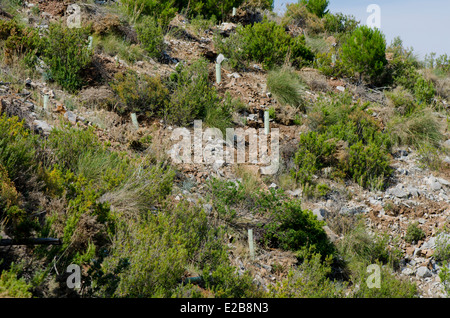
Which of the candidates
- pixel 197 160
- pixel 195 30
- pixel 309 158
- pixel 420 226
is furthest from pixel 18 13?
pixel 420 226

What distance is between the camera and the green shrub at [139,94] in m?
7.34

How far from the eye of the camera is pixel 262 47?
9961mm

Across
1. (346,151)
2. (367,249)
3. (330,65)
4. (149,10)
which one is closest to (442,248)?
(367,249)

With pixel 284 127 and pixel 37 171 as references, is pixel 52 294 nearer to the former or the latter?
pixel 37 171

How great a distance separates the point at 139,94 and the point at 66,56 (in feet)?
4.92

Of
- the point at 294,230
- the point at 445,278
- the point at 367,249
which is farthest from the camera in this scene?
the point at 367,249

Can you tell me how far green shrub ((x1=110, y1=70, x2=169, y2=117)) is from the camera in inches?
289

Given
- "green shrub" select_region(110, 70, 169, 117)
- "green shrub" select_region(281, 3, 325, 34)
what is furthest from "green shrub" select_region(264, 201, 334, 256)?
"green shrub" select_region(281, 3, 325, 34)

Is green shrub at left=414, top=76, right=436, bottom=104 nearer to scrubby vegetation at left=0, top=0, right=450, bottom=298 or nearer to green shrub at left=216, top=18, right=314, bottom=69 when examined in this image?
scrubby vegetation at left=0, top=0, right=450, bottom=298

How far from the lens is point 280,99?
8.90 meters

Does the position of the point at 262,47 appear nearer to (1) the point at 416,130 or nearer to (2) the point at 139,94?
(2) the point at 139,94

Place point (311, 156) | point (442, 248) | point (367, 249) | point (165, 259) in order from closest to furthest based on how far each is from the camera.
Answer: point (165, 259), point (442, 248), point (367, 249), point (311, 156)

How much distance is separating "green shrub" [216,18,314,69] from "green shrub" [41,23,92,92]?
3443 millimetres

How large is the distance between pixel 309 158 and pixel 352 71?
448cm
